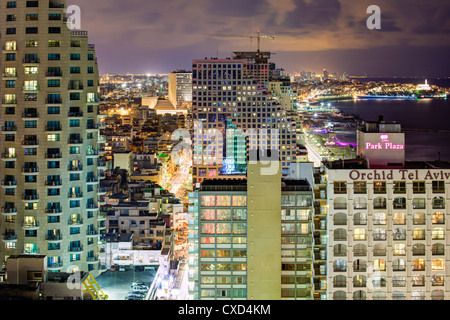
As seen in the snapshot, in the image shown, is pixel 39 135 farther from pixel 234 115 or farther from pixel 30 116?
pixel 234 115

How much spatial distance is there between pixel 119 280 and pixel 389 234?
4.90m

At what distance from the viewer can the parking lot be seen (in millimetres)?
8694

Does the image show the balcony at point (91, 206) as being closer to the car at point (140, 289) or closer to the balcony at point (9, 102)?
the car at point (140, 289)

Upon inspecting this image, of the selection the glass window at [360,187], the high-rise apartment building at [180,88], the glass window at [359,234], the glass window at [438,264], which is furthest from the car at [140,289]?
the high-rise apartment building at [180,88]

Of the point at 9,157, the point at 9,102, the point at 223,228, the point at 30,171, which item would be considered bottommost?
the point at 223,228

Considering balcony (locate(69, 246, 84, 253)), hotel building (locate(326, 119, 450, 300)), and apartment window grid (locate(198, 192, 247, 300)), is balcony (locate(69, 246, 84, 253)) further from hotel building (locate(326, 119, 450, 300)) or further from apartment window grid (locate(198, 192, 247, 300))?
hotel building (locate(326, 119, 450, 300))

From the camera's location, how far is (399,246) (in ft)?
20.8

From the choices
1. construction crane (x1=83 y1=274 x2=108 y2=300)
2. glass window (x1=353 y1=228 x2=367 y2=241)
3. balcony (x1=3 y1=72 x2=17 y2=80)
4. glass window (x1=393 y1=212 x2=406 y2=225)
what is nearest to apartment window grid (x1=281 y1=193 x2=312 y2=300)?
glass window (x1=353 y1=228 x2=367 y2=241)

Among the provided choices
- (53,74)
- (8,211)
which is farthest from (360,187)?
(8,211)

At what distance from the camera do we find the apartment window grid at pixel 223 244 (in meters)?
7.12

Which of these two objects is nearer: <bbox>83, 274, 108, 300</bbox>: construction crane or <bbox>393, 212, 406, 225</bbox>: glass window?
<bbox>393, 212, 406, 225</bbox>: glass window

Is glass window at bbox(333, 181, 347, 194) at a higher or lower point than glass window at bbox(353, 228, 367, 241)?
higher
